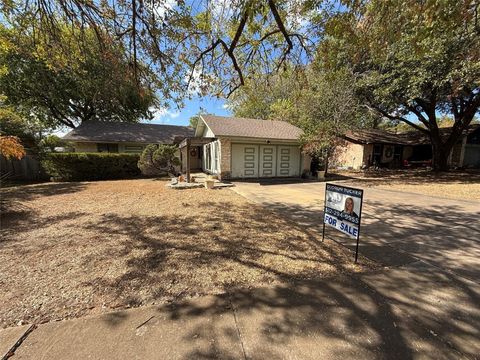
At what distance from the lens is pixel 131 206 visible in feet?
22.3

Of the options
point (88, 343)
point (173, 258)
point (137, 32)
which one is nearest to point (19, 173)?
point (137, 32)

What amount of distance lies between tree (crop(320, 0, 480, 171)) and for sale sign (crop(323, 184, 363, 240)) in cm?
367

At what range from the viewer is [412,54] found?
33.0 ft

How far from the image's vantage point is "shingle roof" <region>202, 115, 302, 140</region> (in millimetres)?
12952

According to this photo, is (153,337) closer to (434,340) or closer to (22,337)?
(22,337)

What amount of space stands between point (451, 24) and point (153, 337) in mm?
7784

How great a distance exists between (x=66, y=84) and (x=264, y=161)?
1712cm

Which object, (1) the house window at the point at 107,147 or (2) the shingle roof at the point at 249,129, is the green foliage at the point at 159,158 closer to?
(2) the shingle roof at the point at 249,129

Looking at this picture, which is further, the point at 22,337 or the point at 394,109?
the point at 394,109

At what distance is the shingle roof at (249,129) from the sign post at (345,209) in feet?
30.4

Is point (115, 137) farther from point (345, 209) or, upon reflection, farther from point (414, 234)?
point (414, 234)

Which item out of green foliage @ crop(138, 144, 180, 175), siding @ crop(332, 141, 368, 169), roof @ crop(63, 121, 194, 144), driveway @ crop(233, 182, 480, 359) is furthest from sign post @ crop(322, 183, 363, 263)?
siding @ crop(332, 141, 368, 169)

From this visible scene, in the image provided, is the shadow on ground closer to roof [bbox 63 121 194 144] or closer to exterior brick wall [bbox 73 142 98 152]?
roof [bbox 63 121 194 144]

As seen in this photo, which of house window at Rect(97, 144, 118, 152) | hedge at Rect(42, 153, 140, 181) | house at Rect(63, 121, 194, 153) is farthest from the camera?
house window at Rect(97, 144, 118, 152)
